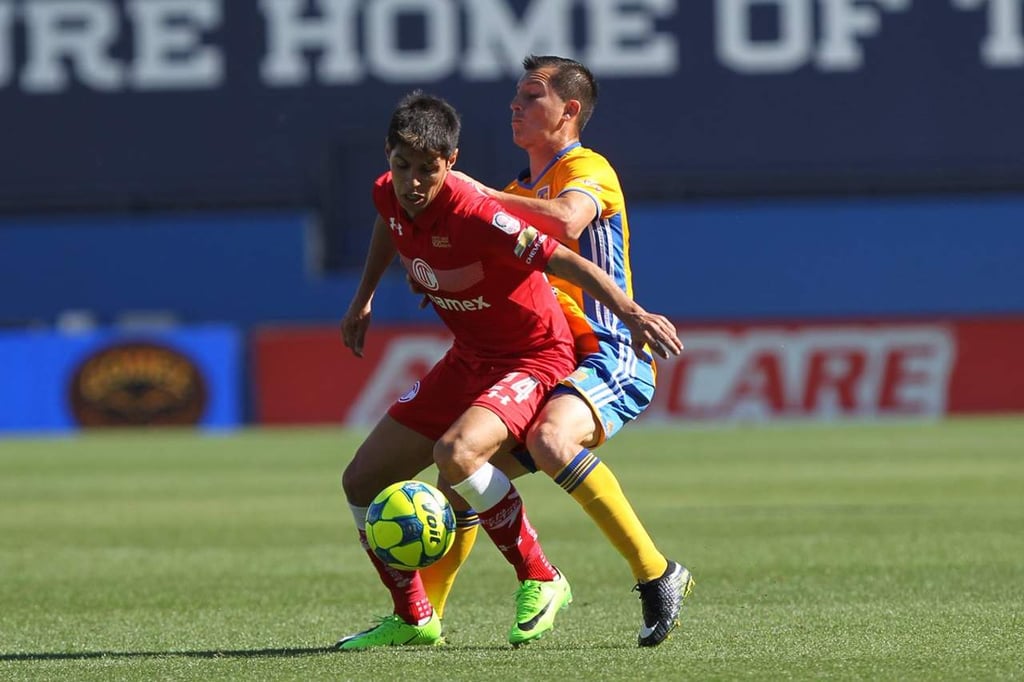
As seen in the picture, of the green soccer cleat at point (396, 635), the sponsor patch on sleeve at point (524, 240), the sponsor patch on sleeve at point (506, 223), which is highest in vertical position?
the sponsor patch on sleeve at point (506, 223)

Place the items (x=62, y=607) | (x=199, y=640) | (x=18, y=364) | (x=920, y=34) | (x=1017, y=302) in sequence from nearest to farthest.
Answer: (x=199, y=640) → (x=62, y=607) → (x=18, y=364) → (x=920, y=34) → (x=1017, y=302)

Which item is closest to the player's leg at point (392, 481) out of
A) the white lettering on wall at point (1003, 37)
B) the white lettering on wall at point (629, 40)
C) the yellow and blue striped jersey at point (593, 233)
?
the yellow and blue striped jersey at point (593, 233)

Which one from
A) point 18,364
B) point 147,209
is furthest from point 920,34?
point 18,364

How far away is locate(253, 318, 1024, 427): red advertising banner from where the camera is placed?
75.3 feet

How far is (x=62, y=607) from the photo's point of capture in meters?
8.34

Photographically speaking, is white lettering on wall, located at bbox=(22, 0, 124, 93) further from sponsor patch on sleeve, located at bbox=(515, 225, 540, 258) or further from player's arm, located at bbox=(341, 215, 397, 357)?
sponsor patch on sleeve, located at bbox=(515, 225, 540, 258)

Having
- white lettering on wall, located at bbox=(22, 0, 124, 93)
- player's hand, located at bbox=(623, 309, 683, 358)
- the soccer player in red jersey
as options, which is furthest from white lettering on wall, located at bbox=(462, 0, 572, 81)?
player's hand, located at bbox=(623, 309, 683, 358)

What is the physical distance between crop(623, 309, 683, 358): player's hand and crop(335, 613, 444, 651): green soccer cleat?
1.45 metres

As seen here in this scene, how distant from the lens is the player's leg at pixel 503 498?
6504 mm

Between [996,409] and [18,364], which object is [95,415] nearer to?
[18,364]

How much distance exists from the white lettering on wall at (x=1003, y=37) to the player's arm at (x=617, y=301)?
21987mm

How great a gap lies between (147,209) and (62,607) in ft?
67.0

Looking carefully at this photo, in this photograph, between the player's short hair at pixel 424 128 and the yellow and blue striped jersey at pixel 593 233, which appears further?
the yellow and blue striped jersey at pixel 593 233

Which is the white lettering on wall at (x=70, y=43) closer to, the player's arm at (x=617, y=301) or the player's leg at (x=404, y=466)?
the player's leg at (x=404, y=466)
